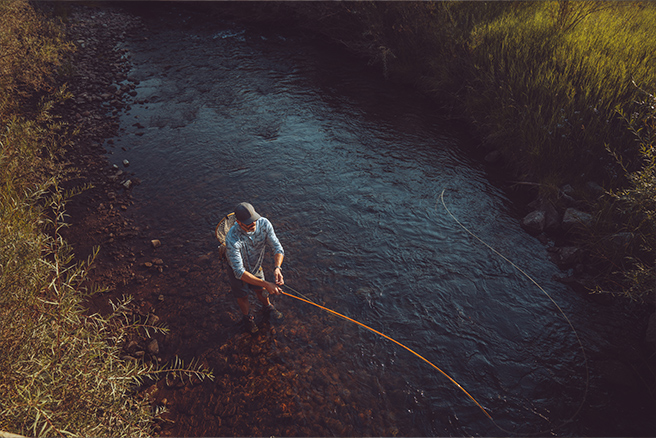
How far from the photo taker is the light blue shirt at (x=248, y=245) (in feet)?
15.8

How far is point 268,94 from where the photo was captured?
41.3 feet

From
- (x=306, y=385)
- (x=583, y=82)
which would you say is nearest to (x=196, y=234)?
(x=306, y=385)

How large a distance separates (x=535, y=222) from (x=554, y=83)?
3.86 m

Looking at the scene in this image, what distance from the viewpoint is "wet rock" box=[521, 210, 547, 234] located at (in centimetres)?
732

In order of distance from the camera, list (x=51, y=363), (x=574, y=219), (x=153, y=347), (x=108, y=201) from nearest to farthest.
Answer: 1. (x=51, y=363)
2. (x=153, y=347)
3. (x=574, y=219)
4. (x=108, y=201)

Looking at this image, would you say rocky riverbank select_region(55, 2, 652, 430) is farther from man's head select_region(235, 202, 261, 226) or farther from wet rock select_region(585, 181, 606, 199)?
man's head select_region(235, 202, 261, 226)

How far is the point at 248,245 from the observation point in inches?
197

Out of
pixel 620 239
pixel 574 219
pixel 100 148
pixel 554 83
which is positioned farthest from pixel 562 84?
pixel 100 148

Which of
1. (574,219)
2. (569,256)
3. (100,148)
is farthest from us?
(100,148)

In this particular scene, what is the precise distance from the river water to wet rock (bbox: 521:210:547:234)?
0.77 ft

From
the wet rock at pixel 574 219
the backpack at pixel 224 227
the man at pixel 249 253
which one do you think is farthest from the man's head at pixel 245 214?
the wet rock at pixel 574 219

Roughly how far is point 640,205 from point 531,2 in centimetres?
899

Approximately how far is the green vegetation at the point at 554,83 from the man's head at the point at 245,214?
5.58 metres

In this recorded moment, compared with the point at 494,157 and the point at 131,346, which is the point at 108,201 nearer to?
the point at 131,346
